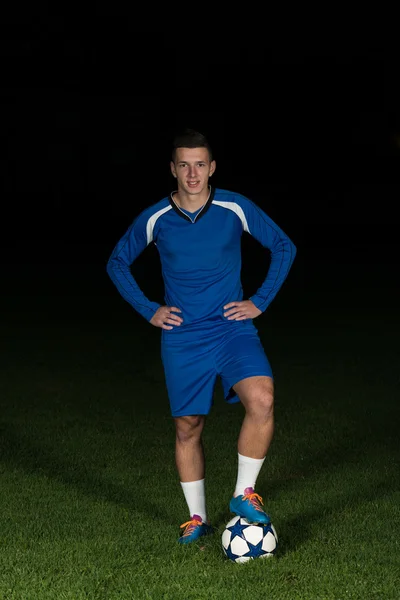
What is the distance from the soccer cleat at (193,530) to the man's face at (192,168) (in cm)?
166

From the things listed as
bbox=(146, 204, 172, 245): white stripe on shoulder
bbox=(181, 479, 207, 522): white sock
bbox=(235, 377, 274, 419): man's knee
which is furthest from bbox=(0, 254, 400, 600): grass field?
bbox=(146, 204, 172, 245): white stripe on shoulder

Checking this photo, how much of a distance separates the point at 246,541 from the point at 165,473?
2.07 metres

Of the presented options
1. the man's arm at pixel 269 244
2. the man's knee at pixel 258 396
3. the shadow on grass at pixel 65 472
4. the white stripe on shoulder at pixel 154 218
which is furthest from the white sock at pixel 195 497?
the white stripe on shoulder at pixel 154 218

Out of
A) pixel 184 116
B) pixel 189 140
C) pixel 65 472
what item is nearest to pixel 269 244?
pixel 189 140

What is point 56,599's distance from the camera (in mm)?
4625

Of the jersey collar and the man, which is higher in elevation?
the jersey collar

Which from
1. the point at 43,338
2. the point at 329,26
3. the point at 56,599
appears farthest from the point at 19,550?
the point at 329,26

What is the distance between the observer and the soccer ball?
5.07m

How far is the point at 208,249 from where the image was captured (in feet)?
17.9

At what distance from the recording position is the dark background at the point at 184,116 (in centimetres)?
4034

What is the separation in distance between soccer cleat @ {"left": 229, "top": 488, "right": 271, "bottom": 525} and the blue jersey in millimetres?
883

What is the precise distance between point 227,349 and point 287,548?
1.02 m

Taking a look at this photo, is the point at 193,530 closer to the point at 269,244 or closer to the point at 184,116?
the point at 269,244

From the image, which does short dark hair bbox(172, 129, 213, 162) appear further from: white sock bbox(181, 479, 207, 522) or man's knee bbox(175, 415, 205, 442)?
white sock bbox(181, 479, 207, 522)
